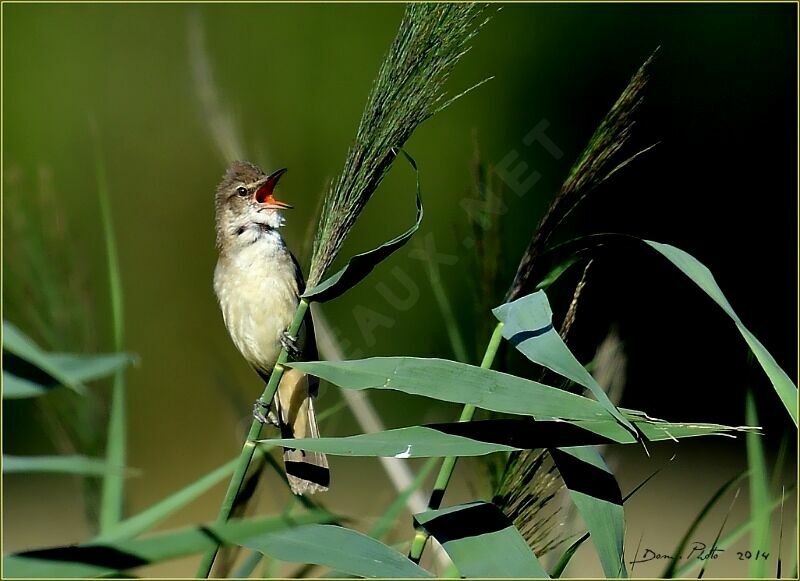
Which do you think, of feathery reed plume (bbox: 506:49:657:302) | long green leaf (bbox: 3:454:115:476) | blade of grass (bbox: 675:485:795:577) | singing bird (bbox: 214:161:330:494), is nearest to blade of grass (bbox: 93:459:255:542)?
long green leaf (bbox: 3:454:115:476)

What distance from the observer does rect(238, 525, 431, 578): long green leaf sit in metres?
1.42

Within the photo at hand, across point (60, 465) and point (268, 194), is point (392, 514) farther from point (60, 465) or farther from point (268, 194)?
point (268, 194)

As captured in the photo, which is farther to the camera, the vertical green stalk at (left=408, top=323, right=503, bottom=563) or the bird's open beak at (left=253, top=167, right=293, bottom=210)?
the bird's open beak at (left=253, top=167, right=293, bottom=210)

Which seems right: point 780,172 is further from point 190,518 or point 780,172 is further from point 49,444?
point 49,444

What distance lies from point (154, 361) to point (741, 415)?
3.56 metres

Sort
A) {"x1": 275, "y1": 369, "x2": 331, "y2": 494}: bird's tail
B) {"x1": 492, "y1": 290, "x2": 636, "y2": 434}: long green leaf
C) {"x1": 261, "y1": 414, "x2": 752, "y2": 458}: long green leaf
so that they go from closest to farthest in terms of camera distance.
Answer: {"x1": 492, "y1": 290, "x2": 636, "y2": 434}: long green leaf → {"x1": 261, "y1": 414, "x2": 752, "y2": 458}: long green leaf → {"x1": 275, "y1": 369, "x2": 331, "y2": 494}: bird's tail

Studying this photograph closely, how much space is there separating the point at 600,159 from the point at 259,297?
4.62 feet

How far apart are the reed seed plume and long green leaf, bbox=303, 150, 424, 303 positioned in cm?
8

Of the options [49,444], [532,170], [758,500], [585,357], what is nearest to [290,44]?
[532,170]

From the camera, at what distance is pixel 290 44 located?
6.02 meters

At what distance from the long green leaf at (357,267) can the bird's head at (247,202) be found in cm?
116

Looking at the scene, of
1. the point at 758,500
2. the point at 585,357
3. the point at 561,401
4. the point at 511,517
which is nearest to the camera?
the point at 561,401

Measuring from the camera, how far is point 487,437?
4.91 feet

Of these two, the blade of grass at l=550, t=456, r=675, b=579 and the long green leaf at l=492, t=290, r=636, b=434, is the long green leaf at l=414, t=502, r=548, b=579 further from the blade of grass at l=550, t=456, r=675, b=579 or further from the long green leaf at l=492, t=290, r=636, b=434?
the long green leaf at l=492, t=290, r=636, b=434
